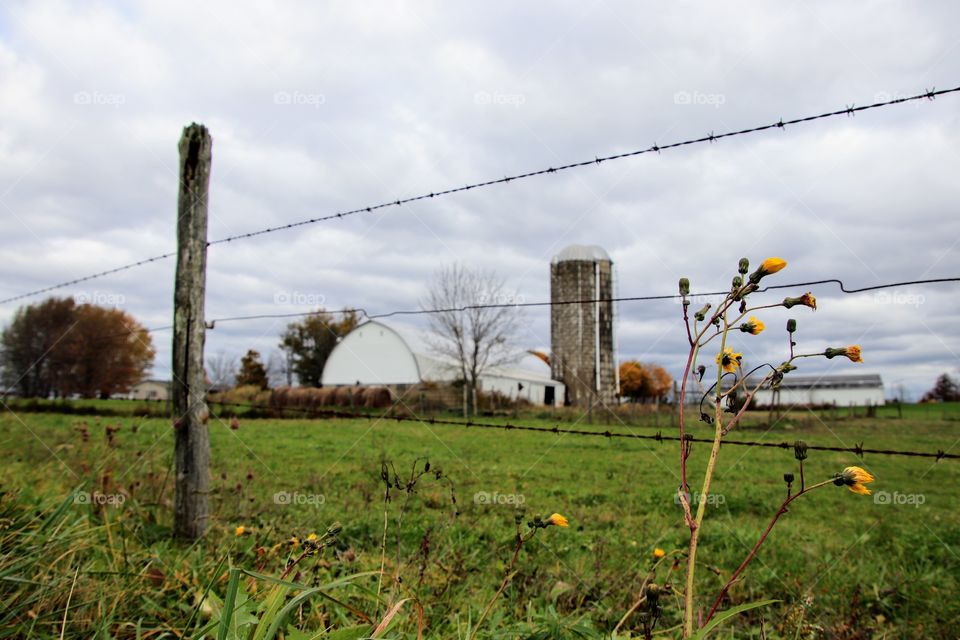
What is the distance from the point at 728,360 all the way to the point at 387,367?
31.1m

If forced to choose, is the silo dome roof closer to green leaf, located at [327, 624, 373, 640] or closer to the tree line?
the tree line

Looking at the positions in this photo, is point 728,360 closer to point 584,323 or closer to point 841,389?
point 584,323

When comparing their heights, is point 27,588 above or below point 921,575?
above

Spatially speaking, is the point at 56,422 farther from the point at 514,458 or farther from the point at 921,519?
the point at 921,519

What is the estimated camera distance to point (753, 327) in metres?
1.47

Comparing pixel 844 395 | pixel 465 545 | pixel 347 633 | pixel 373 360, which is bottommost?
pixel 844 395

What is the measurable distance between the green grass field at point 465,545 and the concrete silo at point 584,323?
23849 millimetres

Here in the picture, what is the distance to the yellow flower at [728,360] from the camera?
1438 millimetres

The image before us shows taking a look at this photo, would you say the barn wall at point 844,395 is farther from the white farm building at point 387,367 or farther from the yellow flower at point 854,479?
the yellow flower at point 854,479

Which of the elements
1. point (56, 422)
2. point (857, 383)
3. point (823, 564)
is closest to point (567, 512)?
point (823, 564)

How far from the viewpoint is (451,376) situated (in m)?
29.9

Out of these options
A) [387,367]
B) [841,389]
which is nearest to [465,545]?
[387,367]

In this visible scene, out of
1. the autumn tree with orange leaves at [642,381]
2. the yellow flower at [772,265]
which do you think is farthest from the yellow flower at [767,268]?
the autumn tree with orange leaves at [642,381]

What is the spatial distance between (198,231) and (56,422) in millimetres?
11940
